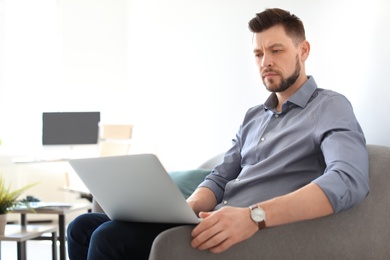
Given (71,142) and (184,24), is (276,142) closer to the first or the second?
(184,24)

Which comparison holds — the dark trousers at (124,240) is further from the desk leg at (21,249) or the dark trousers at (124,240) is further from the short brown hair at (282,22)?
the desk leg at (21,249)

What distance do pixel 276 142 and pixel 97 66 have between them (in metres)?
5.20

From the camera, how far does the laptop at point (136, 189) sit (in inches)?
55.4

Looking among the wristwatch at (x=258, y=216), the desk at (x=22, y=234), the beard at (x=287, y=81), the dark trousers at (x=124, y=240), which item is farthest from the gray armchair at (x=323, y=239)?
the desk at (x=22, y=234)

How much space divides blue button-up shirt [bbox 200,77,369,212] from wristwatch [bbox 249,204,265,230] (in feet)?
0.53

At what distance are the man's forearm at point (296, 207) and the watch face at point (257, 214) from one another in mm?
12

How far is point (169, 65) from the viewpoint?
17.3 feet

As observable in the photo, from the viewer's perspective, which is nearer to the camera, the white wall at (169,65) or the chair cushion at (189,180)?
the white wall at (169,65)

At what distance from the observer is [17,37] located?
6832 millimetres

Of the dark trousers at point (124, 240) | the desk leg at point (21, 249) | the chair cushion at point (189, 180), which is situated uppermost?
the dark trousers at point (124, 240)

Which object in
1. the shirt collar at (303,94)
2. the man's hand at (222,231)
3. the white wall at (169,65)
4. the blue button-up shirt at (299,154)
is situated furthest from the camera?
the white wall at (169,65)

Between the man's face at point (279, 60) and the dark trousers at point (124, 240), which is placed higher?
the man's face at point (279, 60)

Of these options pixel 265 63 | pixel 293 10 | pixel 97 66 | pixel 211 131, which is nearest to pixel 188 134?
pixel 211 131

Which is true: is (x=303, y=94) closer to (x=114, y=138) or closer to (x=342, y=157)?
(x=342, y=157)
